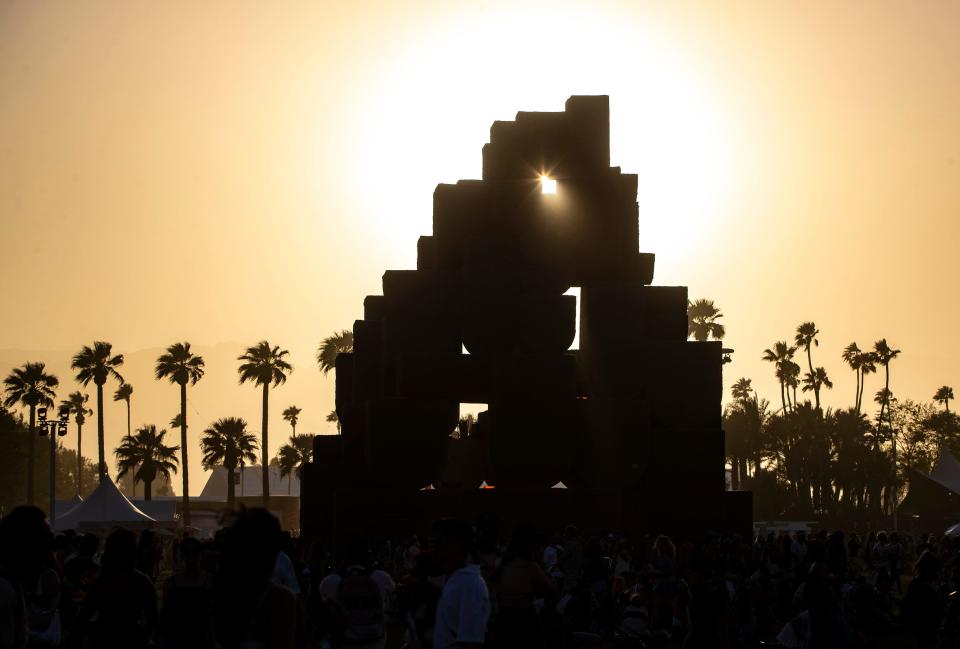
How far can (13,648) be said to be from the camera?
25.9 ft

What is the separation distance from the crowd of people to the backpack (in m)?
0.01

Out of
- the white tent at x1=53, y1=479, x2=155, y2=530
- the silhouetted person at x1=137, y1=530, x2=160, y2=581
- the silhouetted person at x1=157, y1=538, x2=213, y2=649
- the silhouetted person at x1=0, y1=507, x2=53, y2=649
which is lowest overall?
the white tent at x1=53, y1=479, x2=155, y2=530

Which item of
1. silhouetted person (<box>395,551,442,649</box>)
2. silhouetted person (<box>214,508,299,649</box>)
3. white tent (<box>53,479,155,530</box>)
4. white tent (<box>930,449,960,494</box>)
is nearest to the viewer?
silhouetted person (<box>214,508,299,649</box>)

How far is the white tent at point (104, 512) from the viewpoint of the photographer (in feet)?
165

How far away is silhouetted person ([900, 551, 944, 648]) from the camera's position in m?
14.5

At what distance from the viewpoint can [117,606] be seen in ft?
31.3

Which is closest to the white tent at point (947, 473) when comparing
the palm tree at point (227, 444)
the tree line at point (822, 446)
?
the tree line at point (822, 446)

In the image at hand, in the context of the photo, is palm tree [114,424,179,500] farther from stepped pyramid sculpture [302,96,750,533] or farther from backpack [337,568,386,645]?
backpack [337,568,386,645]

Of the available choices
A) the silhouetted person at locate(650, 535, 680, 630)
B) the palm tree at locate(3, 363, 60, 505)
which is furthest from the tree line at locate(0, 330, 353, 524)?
the silhouetted person at locate(650, 535, 680, 630)

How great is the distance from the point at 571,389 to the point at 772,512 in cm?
3846

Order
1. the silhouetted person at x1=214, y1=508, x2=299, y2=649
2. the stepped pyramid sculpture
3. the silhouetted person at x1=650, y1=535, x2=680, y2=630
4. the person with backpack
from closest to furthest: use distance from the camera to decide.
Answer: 1. the silhouetted person at x1=214, y1=508, x2=299, y2=649
2. the person with backpack
3. the silhouetted person at x1=650, y1=535, x2=680, y2=630
4. the stepped pyramid sculpture

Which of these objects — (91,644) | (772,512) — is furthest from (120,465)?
(91,644)

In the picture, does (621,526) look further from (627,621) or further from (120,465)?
(120,465)

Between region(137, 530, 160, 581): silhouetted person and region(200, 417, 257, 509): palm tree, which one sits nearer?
region(137, 530, 160, 581): silhouetted person
